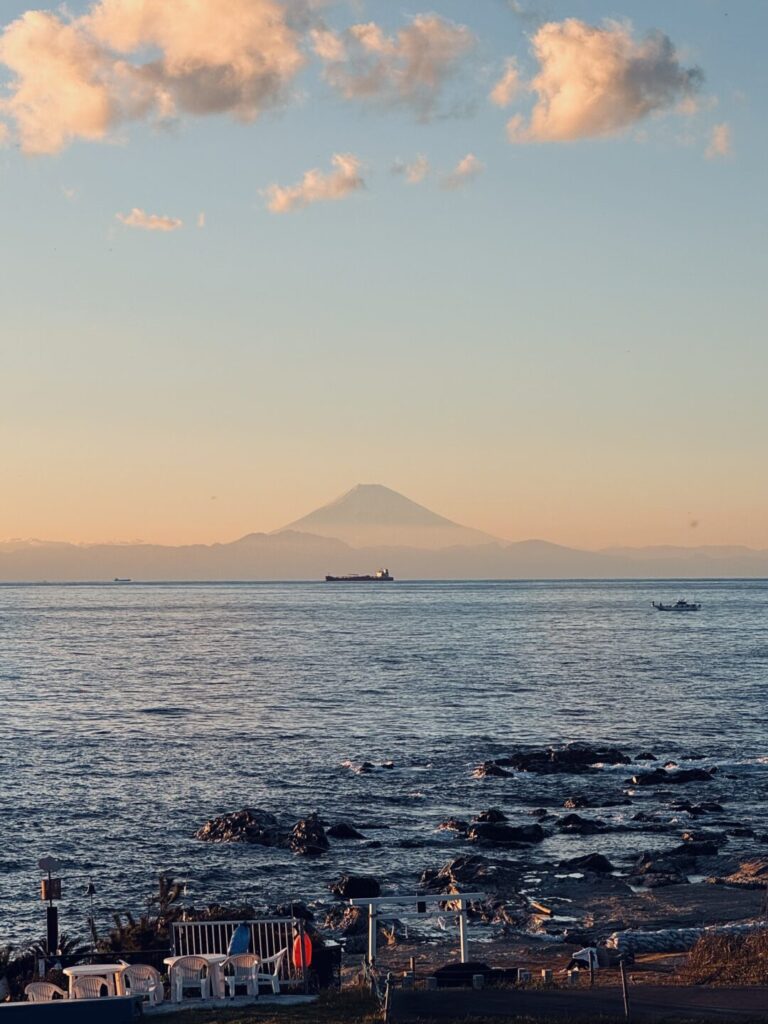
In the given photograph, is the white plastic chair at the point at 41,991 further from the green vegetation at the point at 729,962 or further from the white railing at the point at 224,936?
the green vegetation at the point at 729,962

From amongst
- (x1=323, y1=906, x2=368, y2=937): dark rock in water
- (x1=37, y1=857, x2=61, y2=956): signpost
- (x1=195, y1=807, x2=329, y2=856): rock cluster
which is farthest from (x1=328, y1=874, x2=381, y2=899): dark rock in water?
(x1=37, y1=857, x2=61, y2=956): signpost

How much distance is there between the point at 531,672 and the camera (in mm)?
108312

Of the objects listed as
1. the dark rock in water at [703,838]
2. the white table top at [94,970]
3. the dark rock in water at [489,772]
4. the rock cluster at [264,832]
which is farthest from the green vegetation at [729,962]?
the dark rock in water at [489,772]

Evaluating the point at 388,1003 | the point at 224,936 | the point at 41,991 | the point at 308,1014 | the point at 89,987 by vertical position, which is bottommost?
the point at 224,936

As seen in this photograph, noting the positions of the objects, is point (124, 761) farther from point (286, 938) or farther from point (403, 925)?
point (286, 938)

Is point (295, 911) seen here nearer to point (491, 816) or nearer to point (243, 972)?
point (243, 972)

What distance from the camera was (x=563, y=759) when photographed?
58.2 meters

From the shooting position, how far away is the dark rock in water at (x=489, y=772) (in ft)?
179

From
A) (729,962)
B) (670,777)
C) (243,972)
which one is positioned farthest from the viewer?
(670,777)

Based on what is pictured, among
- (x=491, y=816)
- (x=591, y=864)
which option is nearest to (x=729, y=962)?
(x=591, y=864)

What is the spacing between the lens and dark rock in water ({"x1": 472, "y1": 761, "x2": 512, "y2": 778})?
5444 centimetres

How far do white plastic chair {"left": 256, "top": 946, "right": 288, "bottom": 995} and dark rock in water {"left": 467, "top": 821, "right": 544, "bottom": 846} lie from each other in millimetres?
18703

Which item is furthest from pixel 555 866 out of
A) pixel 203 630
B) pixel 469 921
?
pixel 203 630

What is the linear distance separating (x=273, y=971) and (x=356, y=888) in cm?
1260
